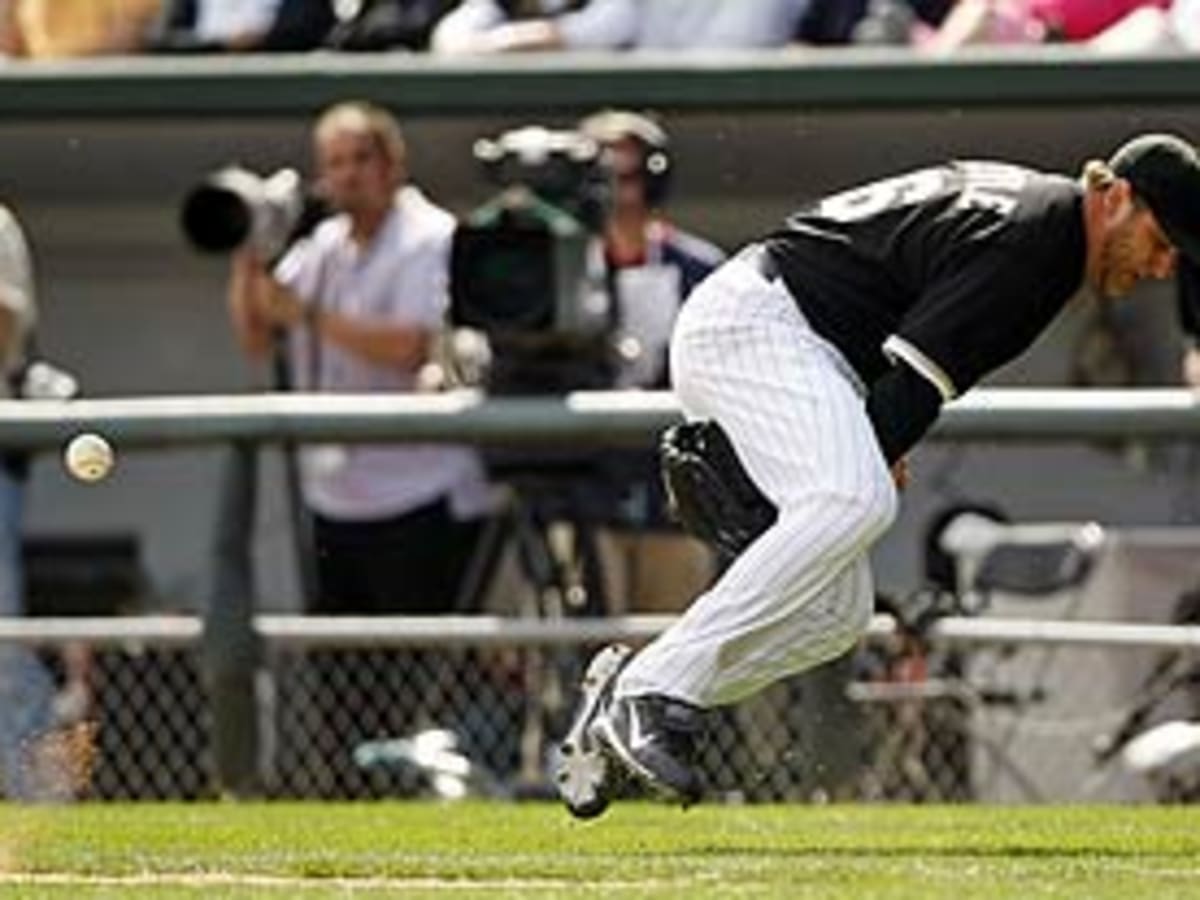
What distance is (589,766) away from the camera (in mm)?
9047

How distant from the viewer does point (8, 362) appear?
1309 cm

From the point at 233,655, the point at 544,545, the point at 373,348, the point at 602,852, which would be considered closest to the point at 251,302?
the point at 373,348

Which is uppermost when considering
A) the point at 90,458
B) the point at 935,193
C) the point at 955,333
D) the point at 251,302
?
the point at 935,193

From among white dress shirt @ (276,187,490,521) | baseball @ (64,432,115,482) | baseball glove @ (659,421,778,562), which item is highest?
baseball glove @ (659,421,778,562)

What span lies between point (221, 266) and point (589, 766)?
6.52 metres

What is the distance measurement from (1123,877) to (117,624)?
202 inches

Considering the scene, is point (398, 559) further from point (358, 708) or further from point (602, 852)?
point (602, 852)

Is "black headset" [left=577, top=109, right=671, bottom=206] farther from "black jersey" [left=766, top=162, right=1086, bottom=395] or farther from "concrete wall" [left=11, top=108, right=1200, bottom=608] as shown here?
"black jersey" [left=766, top=162, right=1086, bottom=395]

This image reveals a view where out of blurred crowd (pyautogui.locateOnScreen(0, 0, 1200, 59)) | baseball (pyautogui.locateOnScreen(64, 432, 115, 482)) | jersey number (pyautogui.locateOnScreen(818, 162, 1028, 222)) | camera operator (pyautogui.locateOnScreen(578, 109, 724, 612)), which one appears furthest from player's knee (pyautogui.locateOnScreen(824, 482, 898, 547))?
blurred crowd (pyautogui.locateOnScreen(0, 0, 1200, 59))

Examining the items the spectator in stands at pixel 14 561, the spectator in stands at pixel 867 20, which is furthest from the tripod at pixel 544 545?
the spectator in stands at pixel 867 20

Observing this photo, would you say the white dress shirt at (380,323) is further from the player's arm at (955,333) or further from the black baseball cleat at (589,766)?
the player's arm at (955,333)

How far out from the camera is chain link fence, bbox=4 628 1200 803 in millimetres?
12547

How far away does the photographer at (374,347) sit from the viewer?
43.9 ft

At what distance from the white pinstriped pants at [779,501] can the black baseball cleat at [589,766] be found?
142mm
